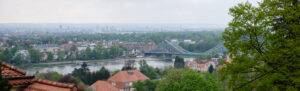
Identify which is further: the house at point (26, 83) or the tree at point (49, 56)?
the tree at point (49, 56)

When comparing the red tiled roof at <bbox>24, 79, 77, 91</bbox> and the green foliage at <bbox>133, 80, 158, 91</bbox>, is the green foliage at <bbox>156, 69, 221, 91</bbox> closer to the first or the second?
the red tiled roof at <bbox>24, 79, 77, 91</bbox>

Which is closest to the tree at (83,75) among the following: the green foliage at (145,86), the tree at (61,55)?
the green foliage at (145,86)

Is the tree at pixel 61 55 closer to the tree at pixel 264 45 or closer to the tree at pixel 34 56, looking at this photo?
the tree at pixel 34 56

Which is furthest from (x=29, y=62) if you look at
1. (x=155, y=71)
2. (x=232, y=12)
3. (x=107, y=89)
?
(x=232, y=12)

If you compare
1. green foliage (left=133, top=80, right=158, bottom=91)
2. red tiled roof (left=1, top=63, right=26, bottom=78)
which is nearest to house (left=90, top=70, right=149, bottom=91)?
green foliage (left=133, top=80, right=158, bottom=91)

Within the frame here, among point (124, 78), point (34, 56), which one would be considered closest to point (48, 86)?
point (124, 78)

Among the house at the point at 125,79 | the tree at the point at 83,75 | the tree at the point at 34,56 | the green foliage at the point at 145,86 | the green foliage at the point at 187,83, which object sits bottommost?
the tree at the point at 34,56

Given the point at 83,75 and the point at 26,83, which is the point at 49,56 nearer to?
the point at 83,75
